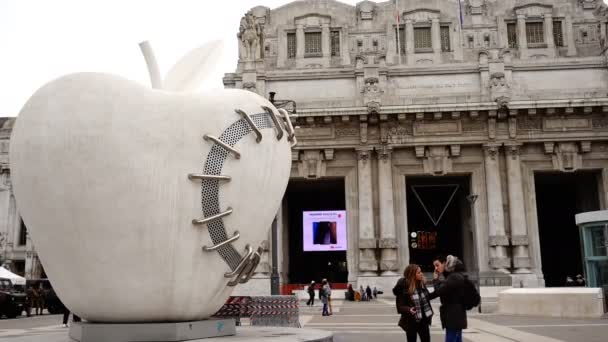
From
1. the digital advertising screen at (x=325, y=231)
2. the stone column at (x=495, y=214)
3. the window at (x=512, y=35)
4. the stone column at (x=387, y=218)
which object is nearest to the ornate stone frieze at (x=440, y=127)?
the stone column at (x=495, y=214)

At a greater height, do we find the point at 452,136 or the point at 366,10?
the point at 366,10

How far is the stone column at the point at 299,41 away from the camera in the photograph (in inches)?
1742

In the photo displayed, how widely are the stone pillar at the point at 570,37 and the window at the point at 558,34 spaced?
423 millimetres

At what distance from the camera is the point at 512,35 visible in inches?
1788

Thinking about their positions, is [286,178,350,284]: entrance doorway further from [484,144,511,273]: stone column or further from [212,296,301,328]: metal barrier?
[212,296,301,328]: metal barrier

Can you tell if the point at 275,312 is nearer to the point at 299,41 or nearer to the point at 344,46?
the point at 299,41

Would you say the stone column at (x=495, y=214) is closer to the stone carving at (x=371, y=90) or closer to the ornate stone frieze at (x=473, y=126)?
the ornate stone frieze at (x=473, y=126)

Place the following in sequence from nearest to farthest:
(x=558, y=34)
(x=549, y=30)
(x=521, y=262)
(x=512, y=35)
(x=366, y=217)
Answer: (x=521, y=262) → (x=366, y=217) → (x=549, y=30) → (x=558, y=34) → (x=512, y=35)

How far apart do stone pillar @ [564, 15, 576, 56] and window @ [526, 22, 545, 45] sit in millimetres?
1737

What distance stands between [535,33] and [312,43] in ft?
56.2

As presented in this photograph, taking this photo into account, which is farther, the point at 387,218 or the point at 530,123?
the point at 530,123

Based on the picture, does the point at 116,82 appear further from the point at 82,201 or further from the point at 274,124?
the point at 274,124

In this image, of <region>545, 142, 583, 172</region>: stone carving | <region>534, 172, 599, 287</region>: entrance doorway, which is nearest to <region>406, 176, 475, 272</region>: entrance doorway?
<region>545, 142, 583, 172</region>: stone carving

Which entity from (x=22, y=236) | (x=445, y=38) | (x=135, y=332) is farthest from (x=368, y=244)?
(x=22, y=236)
